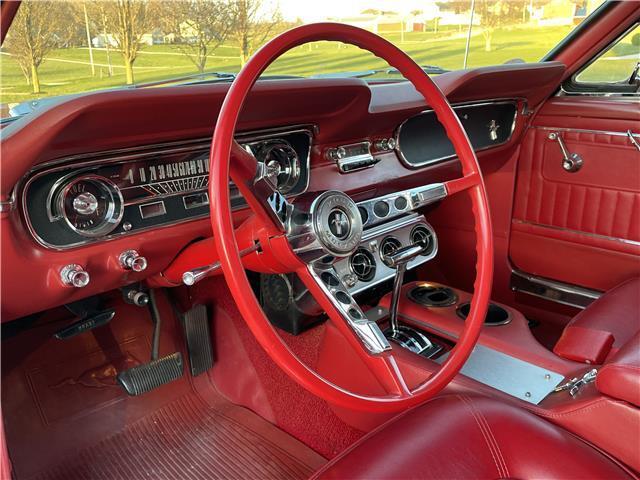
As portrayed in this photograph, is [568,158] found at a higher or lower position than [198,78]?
lower

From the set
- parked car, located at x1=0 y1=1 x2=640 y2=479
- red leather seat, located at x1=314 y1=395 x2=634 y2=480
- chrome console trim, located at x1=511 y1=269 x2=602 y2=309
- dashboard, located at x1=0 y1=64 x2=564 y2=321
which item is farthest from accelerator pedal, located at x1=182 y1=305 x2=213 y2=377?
chrome console trim, located at x1=511 y1=269 x2=602 y2=309

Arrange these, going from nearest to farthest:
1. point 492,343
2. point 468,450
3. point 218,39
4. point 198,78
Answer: point 468,450 < point 198,78 < point 492,343 < point 218,39

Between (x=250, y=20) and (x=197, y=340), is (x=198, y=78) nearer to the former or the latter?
(x=250, y=20)

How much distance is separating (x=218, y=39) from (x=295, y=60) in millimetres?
307

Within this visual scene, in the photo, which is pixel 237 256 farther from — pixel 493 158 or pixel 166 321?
pixel 493 158

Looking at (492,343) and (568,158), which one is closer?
(492,343)

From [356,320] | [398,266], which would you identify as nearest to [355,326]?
[356,320]

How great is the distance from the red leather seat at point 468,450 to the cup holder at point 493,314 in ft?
1.91

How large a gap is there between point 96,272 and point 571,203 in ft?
5.67

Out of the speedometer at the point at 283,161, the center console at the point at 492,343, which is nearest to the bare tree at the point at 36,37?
the speedometer at the point at 283,161

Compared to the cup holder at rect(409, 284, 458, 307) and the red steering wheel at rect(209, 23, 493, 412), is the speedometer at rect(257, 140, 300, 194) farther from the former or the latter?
the cup holder at rect(409, 284, 458, 307)

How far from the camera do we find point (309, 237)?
1102 mm

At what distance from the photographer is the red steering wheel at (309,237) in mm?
945

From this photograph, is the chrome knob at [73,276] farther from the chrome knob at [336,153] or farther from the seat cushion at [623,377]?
the seat cushion at [623,377]
